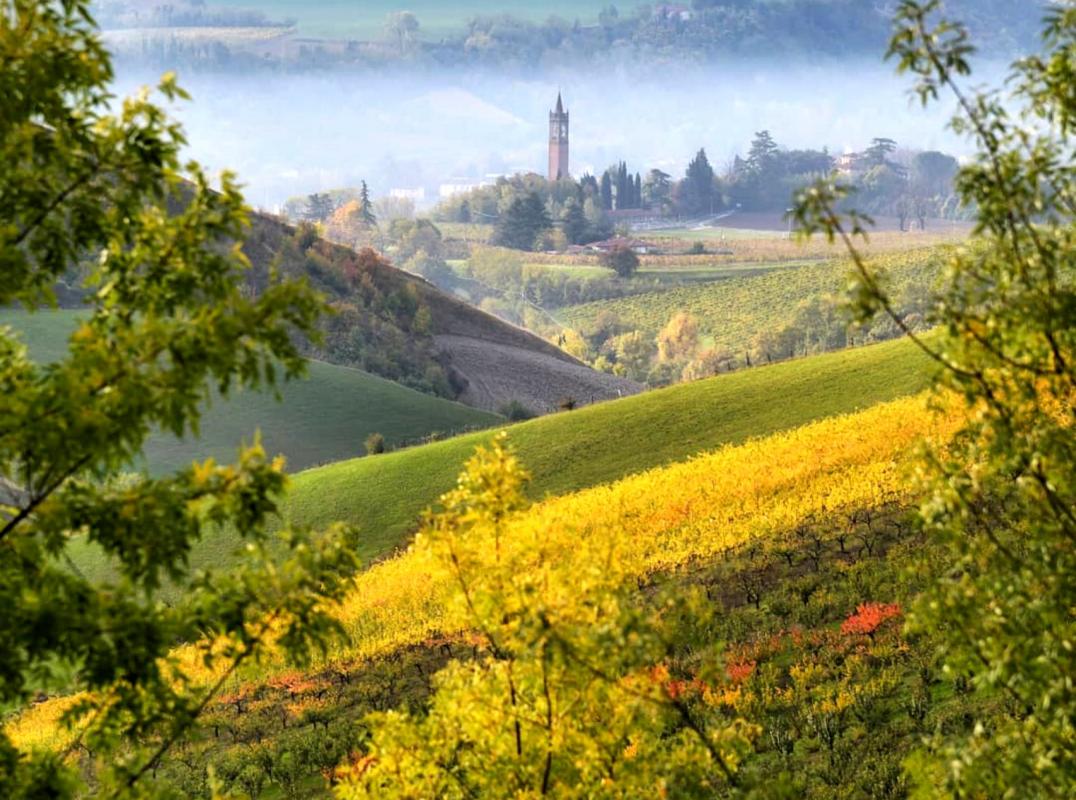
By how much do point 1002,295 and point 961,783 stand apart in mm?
4099

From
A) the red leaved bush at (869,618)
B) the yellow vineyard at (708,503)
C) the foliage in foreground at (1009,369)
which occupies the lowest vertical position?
the yellow vineyard at (708,503)

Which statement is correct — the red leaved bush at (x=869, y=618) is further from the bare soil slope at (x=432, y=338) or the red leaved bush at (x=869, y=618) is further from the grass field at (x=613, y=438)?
the bare soil slope at (x=432, y=338)

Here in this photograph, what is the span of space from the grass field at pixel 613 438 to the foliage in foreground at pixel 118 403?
3596 cm

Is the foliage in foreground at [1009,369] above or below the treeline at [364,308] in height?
above

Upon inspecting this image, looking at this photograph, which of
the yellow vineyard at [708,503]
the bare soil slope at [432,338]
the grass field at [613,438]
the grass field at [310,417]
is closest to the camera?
the yellow vineyard at [708,503]

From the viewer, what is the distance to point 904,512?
1240 inches

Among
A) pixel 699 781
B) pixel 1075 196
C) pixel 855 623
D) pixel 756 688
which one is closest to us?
pixel 1075 196

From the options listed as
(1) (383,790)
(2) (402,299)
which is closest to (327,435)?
(2) (402,299)

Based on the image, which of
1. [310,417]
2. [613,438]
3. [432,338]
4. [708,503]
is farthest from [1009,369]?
[432,338]

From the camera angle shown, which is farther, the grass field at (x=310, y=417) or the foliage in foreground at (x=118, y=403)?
the grass field at (x=310, y=417)

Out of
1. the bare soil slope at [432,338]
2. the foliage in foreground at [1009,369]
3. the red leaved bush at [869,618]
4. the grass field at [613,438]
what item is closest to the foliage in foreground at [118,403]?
the foliage in foreground at [1009,369]

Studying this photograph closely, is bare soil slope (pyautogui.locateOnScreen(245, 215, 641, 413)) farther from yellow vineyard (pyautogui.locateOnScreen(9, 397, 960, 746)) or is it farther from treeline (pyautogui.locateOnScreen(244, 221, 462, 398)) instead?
yellow vineyard (pyautogui.locateOnScreen(9, 397, 960, 746))

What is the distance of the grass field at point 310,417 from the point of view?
80375mm

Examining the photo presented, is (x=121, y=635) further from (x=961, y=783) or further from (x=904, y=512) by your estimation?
(x=904, y=512)
